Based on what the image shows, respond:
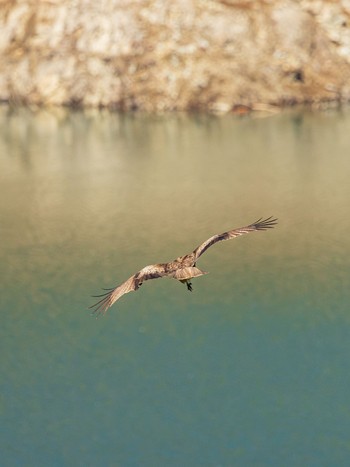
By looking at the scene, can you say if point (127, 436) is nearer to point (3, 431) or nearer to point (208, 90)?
point (3, 431)

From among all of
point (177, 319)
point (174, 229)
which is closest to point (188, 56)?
point (174, 229)

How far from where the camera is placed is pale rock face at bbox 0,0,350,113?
99812 millimetres

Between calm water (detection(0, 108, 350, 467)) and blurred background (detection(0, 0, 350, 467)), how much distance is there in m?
0.13

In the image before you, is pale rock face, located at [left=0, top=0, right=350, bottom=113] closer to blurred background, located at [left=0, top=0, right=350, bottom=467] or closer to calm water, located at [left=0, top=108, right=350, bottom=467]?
blurred background, located at [left=0, top=0, right=350, bottom=467]

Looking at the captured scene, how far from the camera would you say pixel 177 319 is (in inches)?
1848

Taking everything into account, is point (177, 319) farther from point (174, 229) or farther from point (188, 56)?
point (188, 56)

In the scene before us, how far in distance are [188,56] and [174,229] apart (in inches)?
1732

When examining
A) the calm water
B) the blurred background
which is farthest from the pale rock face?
the calm water

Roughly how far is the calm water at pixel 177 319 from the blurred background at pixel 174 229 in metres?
0.13

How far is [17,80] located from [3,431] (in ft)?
242

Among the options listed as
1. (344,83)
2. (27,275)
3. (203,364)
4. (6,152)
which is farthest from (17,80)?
(203,364)

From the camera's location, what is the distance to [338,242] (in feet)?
185

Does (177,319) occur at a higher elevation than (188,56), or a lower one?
lower

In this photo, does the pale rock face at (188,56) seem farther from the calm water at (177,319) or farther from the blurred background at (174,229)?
the calm water at (177,319)
